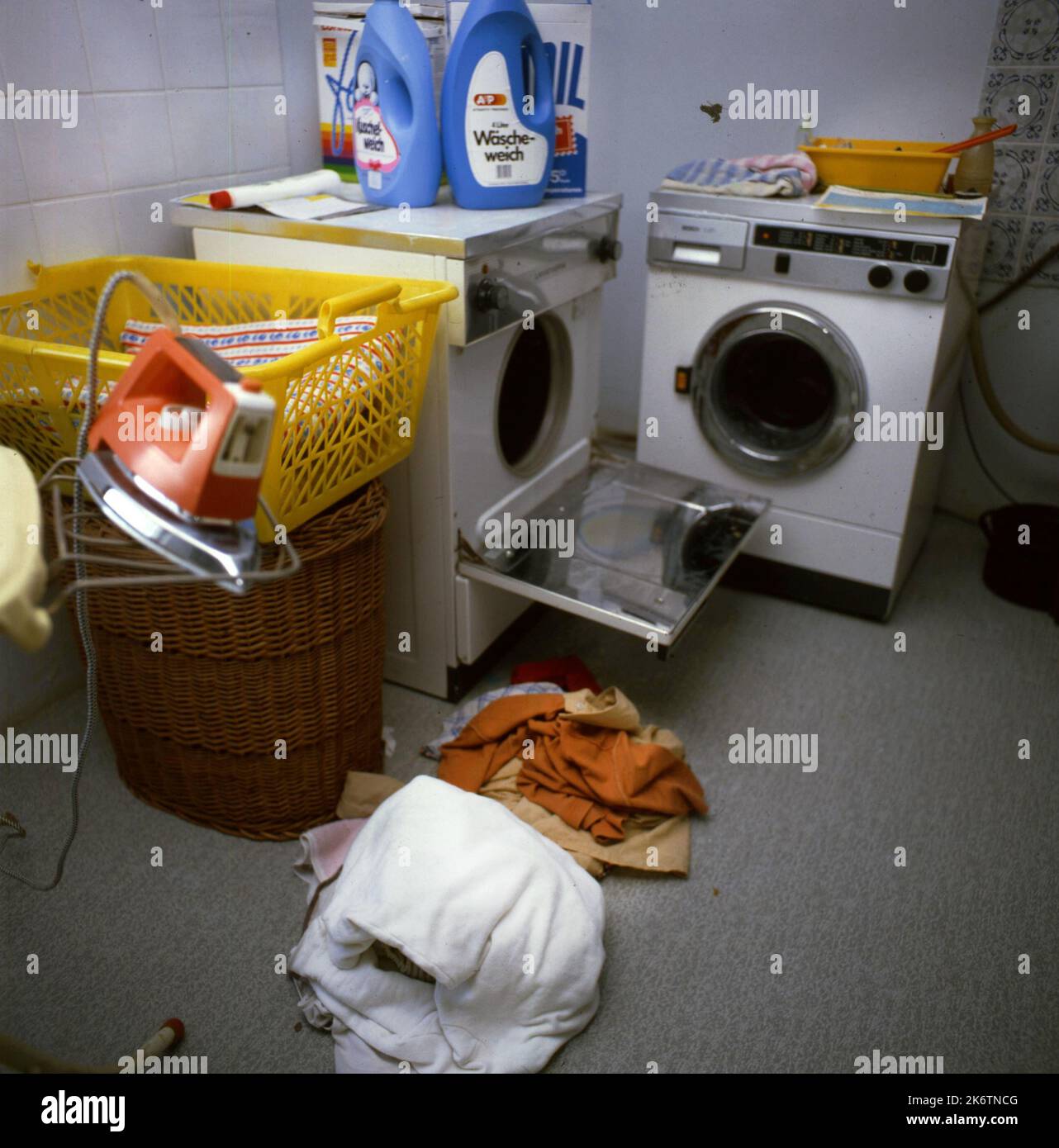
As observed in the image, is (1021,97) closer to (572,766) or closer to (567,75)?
(567,75)

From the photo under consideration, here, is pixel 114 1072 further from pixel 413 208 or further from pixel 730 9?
pixel 730 9

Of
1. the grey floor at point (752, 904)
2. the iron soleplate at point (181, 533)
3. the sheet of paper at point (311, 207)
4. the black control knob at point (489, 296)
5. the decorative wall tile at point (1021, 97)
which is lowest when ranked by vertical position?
the grey floor at point (752, 904)

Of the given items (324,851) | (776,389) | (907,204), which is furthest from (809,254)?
(324,851)

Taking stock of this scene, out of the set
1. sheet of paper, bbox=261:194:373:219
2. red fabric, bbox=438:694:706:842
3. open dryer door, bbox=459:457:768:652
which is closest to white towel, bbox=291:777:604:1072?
red fabric, bbox=438:694:706:842

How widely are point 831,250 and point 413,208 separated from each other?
0.87 m

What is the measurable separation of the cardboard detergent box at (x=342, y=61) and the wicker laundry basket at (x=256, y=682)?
2.91ft

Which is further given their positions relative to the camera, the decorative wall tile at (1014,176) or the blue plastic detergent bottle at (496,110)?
the decorative wall tile at (1014,176)

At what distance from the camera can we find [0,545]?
70 cm

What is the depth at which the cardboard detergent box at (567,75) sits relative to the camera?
177 cm

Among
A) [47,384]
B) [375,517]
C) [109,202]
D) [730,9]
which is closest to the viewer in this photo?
[47,384]

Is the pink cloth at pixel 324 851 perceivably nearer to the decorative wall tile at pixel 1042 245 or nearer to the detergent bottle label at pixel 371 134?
the detergent bottle label at pixel 371 134

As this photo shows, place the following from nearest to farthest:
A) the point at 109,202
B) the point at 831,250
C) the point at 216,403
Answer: the point at 216,403 → the point at 109,202 → the point at 831,250

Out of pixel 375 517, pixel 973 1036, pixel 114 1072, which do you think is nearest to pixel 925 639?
pixel 973 1036

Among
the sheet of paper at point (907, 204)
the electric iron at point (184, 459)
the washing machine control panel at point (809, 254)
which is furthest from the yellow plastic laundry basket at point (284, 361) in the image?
the sheet of paper at point (907, 204)
